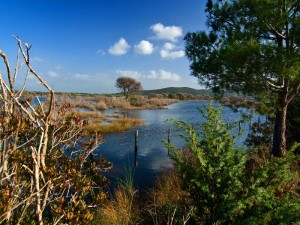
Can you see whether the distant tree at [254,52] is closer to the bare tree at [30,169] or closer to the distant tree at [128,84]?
the bare tree at [30,169]

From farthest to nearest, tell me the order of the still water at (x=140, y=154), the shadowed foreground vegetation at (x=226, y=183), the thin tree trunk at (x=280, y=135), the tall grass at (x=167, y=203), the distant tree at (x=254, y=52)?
the still water at (x=140, y=154) → the thin tree trunk at (x=280, y=135) → the distant tree at (x=254, y=52) → the tall grass at (x=167, y=203) → the shadowed foreground vegetation at (x=226, y=183)

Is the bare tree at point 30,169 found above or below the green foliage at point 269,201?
above

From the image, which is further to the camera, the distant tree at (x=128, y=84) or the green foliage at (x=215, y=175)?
the distant tree at (x=128, y=84)

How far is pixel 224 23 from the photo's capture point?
9211 mm

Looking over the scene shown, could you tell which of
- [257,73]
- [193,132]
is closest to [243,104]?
[257,73]

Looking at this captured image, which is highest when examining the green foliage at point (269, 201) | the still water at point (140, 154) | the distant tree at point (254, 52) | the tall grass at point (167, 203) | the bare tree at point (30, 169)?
the distant tree at point (254, 52)

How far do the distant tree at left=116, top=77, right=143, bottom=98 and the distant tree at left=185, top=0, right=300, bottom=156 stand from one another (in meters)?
59.8

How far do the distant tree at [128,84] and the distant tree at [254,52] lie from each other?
196 ft

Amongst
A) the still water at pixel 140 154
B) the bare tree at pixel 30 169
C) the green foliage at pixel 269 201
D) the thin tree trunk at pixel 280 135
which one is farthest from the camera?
the still water at pixel 140 154

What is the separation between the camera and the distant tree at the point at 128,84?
68688 mm

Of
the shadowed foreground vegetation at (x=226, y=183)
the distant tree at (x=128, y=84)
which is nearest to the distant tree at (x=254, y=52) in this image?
the shadowed foreground vegetation at (x=226, y=183)

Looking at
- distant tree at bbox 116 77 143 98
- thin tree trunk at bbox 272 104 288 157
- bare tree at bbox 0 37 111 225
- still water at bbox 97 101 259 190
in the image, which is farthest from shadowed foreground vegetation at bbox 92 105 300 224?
distant tree at bbox 116 77 143 98

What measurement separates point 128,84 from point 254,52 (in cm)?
6296

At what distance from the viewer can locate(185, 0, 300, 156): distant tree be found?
271 inches
